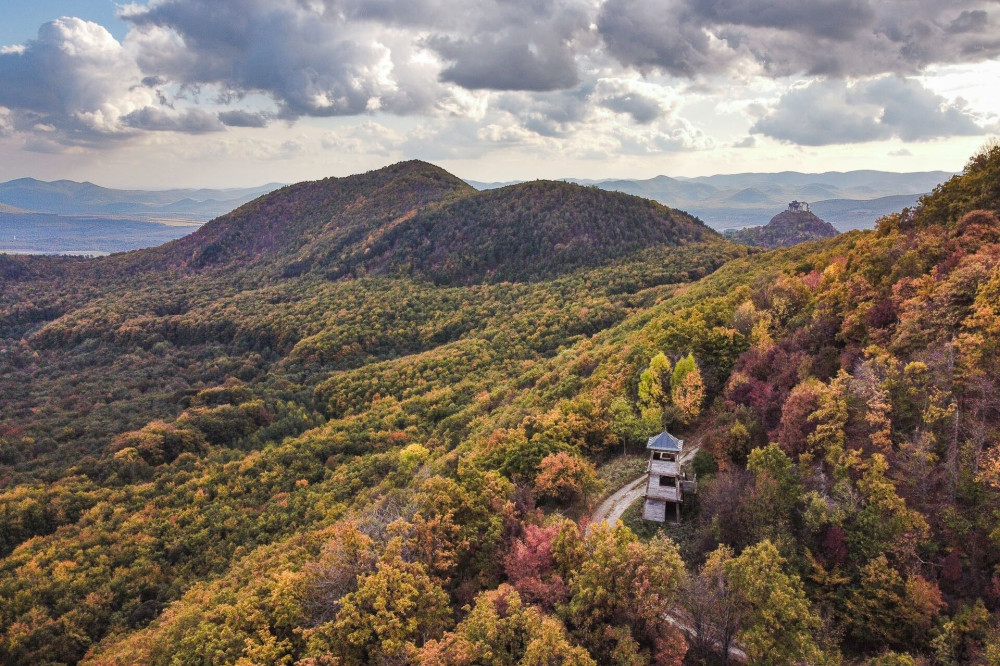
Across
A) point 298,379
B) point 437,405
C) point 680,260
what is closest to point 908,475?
point 437,405

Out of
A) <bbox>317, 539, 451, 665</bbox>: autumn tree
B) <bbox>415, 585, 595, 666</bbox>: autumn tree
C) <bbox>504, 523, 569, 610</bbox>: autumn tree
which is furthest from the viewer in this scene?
<bbox>504, 523, 569, 610</bbox>: autumn tree

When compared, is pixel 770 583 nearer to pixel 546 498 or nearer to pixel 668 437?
pixel 668 437

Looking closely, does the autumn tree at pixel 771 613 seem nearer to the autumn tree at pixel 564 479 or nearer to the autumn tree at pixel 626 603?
the autumn tree at pixel 626 603

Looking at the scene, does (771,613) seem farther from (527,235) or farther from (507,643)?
(527,235)

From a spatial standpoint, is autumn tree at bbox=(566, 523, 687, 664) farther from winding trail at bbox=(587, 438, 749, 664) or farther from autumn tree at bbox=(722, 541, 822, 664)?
winding trail at bbox=(587, 438, 749, 664)

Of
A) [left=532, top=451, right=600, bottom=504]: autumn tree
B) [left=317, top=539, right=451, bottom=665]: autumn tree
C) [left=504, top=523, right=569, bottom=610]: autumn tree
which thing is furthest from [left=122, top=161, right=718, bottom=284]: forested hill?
[left=317, top=539, right=451, bottom=665]: autumn tree

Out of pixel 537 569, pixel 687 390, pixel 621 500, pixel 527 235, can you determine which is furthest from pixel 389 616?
pixel 527 235
